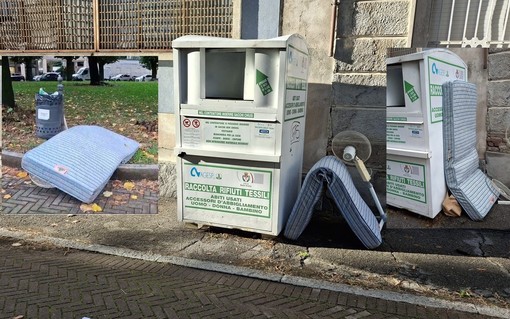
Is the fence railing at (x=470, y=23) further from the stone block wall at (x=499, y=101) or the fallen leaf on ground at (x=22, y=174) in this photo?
the fallen leaf on ground at (x=22, y=174)

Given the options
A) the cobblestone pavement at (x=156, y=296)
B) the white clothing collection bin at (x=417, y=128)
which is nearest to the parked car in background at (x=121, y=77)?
the cobblestone pavement at (x=156, y=296)

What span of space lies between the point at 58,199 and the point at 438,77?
4.33 meters

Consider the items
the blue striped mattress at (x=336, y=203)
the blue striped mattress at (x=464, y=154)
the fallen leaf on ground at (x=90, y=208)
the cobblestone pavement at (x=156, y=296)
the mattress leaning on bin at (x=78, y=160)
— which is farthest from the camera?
the fallen leaf on ground at (x=90, y=208)

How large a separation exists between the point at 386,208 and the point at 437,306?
1.39 metres

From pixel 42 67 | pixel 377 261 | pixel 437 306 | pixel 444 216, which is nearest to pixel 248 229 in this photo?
pixel 377 261

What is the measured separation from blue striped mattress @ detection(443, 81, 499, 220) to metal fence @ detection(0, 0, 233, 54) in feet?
8.65

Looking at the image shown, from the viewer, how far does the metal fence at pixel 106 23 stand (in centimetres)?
479

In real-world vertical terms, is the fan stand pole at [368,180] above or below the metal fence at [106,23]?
below

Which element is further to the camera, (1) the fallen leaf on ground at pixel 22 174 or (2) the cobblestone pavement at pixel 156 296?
(1) the fallen leaf on ground at pixel 22 174

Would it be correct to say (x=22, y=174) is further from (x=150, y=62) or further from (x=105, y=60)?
(x=150, y=62)

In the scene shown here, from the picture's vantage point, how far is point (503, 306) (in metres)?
2.98

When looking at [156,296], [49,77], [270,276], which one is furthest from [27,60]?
[270,276]

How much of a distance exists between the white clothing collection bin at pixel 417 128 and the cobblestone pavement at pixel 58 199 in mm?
2860

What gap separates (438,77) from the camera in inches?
145
